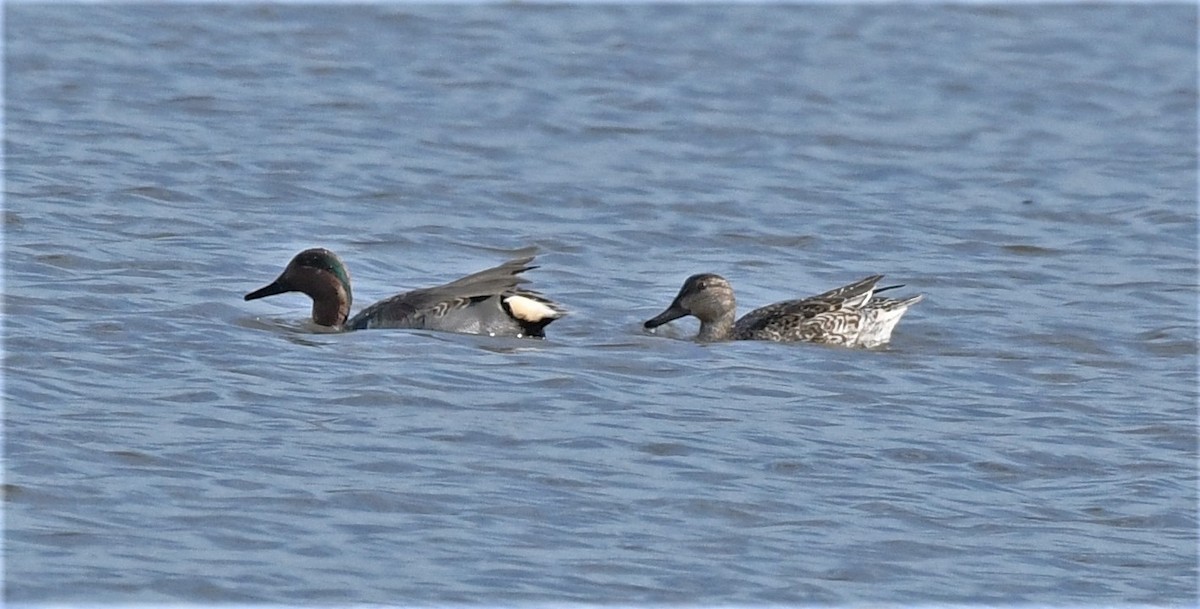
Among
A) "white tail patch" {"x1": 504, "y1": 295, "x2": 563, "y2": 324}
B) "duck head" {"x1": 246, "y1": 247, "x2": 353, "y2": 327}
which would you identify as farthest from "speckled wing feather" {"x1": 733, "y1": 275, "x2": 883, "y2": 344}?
"duck head" {"x1": 246, "y1": 247, "x2": 353, "y2": 327}

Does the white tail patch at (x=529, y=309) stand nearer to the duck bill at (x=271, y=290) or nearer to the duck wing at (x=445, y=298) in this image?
the duck wing at (x=445, y=298)

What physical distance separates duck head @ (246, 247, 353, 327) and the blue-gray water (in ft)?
0.64

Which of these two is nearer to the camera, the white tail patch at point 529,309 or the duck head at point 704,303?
the white tail patch at point 529,309

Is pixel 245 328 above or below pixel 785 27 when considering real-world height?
below

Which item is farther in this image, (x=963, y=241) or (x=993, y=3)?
(x=993, y=3)

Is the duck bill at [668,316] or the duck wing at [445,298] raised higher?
the duck wing at [445,298]

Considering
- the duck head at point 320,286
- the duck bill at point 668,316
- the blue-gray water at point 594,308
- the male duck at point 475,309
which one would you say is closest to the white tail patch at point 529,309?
the male duck at point 475,309

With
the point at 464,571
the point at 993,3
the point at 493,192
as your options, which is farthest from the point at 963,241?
the point at 993,3

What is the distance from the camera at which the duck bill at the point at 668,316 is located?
388 inches

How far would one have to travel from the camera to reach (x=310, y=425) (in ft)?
24.6

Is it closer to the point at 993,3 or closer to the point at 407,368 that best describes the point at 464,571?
the point at 407,368

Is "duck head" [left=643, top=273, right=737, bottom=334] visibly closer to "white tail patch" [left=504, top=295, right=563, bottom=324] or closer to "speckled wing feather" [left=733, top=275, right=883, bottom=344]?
"speckled wing feather" [left=733, top=275, right=883, bottom=344]

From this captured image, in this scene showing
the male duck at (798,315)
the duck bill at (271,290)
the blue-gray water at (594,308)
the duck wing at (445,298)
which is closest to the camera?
the blue-gray water at (594,308)

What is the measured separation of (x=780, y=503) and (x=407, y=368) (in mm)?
2232
